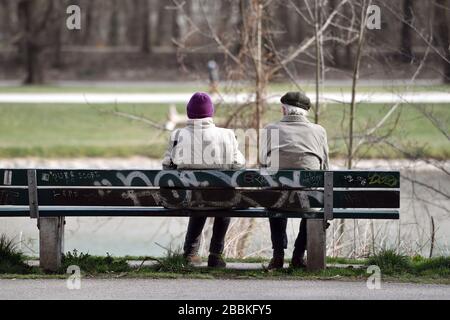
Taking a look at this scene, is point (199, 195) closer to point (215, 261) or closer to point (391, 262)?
point (215, 261)

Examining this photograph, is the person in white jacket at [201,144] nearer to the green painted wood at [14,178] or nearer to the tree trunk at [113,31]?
the green painted wood at [14,178]

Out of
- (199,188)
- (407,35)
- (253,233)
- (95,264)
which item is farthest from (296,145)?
(407,35)

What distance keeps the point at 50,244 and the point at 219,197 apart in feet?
4.02

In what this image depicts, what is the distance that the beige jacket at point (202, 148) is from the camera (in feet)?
24.7

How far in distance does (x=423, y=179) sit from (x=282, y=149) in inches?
368

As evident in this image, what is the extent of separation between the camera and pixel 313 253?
746 centimetres

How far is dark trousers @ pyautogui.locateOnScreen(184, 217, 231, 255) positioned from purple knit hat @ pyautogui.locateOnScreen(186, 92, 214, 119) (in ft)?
2.53

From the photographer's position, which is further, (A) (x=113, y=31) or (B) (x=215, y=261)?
(A) (x=113, y=31)

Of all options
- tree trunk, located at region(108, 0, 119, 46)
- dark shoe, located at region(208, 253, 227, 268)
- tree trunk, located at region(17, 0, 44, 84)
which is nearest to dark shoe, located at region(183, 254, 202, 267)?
dark shoe, located at region(208, 253, 227, 268)

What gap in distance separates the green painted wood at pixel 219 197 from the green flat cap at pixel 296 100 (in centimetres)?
64

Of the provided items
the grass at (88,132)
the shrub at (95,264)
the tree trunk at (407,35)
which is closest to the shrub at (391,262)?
the shrub at (95,264)

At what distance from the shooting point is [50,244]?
294 inches
